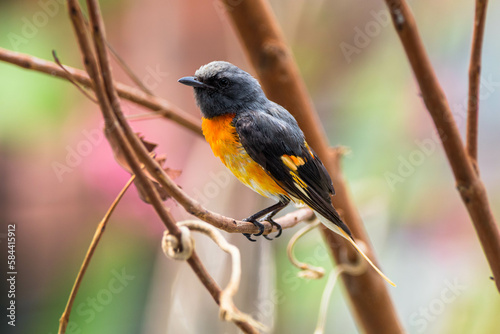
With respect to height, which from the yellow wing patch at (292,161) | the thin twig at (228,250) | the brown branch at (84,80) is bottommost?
the thin twig at (228,250)

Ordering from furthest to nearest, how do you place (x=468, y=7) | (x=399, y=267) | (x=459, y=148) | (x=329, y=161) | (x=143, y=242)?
(x=468, y=7) → (x=399, y=267) → (x=143, y=242) → (x=329, y=161) → (x=459, y=148)

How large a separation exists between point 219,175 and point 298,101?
0.56 metres

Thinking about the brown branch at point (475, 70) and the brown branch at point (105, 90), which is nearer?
the brown branch at point (105, 90)

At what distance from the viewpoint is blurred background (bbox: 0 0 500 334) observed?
136 cm

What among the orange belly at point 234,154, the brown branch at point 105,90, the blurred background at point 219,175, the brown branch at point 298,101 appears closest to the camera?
the brown branch at point 105,90

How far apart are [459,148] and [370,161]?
3.45 feet

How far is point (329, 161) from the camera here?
3.07 feet

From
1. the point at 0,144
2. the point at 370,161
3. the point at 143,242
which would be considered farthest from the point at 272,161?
the point at 370,161

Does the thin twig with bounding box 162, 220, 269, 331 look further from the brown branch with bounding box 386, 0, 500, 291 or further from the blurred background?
the blurred background

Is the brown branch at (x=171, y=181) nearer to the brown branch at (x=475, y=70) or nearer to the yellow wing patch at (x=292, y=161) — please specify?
the yellow wing patch at (x=292, y=161)

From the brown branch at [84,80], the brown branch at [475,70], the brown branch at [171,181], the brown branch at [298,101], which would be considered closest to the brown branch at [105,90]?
the brown branch at [171,181]

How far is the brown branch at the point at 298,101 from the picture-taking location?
33.0 inches

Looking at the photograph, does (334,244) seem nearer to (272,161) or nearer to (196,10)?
(272,161)

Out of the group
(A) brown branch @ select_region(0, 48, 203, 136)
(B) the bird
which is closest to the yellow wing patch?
(B) the bird
